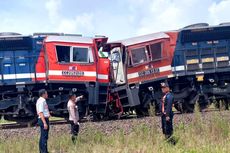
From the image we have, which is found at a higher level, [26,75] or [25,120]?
[26,75]

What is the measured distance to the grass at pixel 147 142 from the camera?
25.9 feet

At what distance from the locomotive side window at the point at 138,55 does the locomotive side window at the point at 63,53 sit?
2758mm

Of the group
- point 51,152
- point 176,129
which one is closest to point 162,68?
point 176,129

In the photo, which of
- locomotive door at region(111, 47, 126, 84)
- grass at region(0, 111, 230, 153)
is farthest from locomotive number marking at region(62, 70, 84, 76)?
grass at region(0, 111, 230, 153)

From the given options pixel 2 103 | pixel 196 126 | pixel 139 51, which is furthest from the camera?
pixel 139 51

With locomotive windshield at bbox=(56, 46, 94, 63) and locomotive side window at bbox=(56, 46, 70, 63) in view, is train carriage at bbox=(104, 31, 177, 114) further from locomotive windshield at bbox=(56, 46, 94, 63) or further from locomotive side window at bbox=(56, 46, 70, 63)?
locomotive side window at bbox=(56, 46, 70, 63)

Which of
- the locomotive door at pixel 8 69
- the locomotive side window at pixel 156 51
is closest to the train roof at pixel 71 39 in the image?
the locomotive door at pixel 8 69

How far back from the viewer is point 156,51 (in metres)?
15.1

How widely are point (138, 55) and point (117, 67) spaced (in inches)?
44.1

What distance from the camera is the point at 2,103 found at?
44.7 feet

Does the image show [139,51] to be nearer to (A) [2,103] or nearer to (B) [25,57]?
(B) [25,57]

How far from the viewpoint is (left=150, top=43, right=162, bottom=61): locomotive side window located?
49.4ft

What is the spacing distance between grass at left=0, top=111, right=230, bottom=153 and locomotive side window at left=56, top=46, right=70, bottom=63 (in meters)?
4.96

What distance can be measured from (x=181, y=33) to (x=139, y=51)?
6.71 feet
